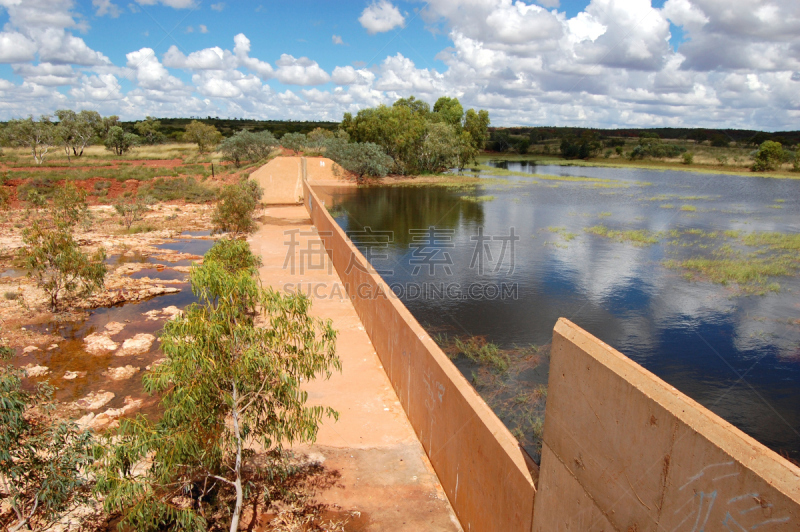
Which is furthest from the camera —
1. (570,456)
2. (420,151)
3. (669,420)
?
(420,151)

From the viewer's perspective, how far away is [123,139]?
58500mm

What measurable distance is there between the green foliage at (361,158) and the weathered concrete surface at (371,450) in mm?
37618

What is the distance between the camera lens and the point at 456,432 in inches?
225

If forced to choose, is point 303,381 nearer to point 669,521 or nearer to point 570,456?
point 570,456

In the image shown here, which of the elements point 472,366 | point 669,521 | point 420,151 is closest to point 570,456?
point 669,521

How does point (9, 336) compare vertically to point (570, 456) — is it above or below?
below

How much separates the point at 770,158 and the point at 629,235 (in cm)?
4828

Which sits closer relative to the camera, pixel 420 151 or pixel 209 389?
pixel 209 389

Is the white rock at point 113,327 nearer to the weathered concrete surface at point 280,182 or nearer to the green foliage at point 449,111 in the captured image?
the weathered concrete surface at point 280,182

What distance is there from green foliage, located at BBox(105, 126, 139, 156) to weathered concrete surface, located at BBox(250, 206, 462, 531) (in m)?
55.8

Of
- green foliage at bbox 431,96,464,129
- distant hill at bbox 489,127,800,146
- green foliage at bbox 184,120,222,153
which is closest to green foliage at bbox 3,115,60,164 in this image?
green foliage at bbox 184,120,222,153

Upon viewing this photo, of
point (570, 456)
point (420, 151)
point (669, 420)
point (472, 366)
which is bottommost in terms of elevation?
point (472, 366)

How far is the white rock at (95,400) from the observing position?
8398 millimetres

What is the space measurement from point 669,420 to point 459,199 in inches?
1378
